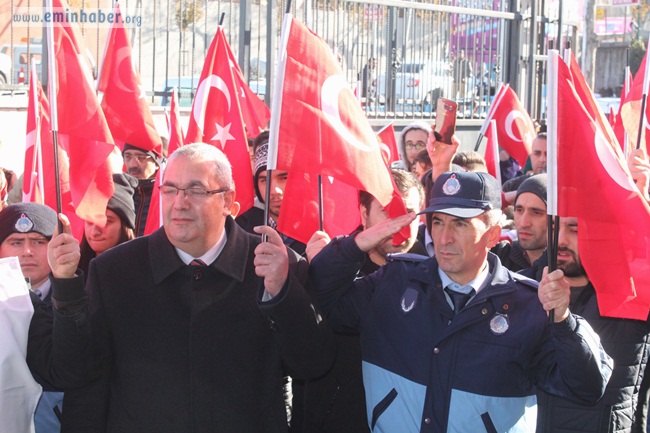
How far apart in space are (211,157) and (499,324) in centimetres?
124

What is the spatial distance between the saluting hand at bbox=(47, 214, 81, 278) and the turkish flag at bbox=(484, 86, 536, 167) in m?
6.24

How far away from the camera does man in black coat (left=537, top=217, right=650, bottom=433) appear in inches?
149

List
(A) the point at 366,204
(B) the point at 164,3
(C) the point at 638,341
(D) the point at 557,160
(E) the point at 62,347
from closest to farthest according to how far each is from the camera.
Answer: (E) the point at 62,347
(D) the point at 557,160
(C) the point at 638,341
(A) the point at 366,204
(B) the point at 164,3

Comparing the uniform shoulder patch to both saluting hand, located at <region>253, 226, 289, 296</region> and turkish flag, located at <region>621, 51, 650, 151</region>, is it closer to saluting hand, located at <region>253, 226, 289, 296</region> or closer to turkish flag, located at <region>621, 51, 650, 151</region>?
saluting hand, located at <region>253, 226, 289, 296</region>

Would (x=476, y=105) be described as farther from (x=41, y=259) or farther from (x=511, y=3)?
(x=41, y=259)

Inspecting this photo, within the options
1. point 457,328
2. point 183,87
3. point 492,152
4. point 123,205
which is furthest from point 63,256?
point 183,87

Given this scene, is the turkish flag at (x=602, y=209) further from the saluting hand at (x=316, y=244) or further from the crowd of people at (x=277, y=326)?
the saluting hand at (x=316, y=244)

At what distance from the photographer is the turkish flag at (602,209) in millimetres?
3424

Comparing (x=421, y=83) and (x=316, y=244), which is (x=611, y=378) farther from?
(x=421, y=83)

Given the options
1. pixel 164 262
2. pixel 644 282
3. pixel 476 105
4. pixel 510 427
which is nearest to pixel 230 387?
pixel 164 262

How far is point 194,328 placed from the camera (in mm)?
3312

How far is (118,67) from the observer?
21.1 feet

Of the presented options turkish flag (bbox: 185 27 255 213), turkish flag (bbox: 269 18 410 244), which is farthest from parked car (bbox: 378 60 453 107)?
turkish flag (bbox: 269 18 410 244)

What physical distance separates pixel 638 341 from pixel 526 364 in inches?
37.5
